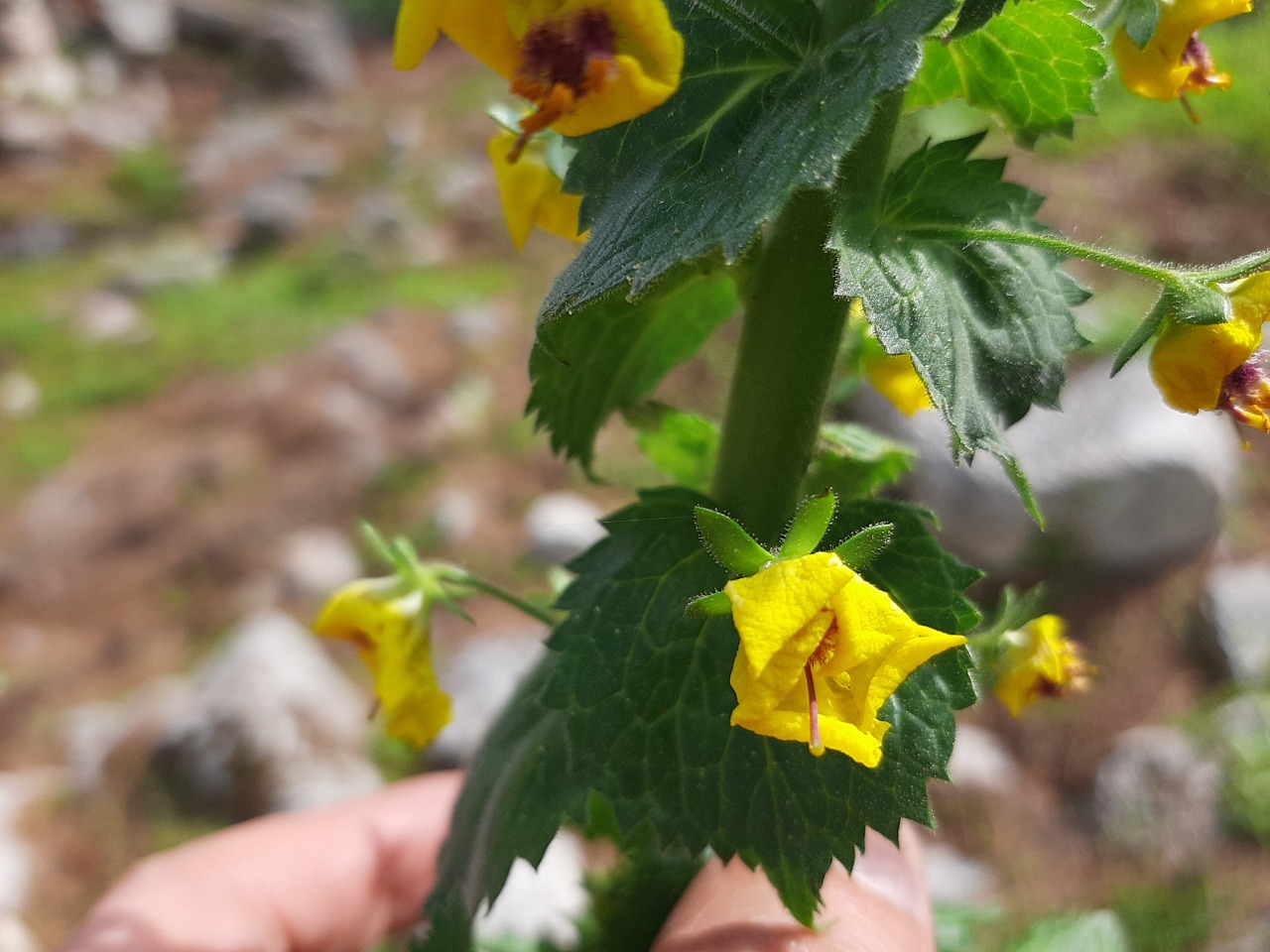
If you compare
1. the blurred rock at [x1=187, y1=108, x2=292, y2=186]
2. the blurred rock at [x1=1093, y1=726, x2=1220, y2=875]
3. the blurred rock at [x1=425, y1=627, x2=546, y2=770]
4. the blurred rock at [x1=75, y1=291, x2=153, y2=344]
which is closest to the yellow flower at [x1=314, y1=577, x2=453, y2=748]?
the blurred rock at [x1=425, y1=627, x2=546, y2=770]

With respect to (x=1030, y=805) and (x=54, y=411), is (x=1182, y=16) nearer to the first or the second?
(x=1030, y=805)

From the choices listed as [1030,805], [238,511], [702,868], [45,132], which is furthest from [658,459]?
[45,132]

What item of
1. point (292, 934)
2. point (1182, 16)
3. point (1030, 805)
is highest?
point (1182, 16)

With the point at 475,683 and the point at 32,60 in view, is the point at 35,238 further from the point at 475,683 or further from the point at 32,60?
the point at 475,683

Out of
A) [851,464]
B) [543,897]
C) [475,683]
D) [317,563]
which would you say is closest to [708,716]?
[851,464]

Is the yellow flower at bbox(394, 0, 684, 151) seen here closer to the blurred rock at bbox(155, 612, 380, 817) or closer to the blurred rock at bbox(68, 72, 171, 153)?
the blurred rock at bbox(155, 612, 380, 817)

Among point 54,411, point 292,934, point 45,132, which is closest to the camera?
point 292,934

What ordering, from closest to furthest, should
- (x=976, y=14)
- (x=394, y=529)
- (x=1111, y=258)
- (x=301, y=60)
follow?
(x=976, y=14) < (x=1111, y=258) < (x=394, y=529) < (x=301, y=60)
